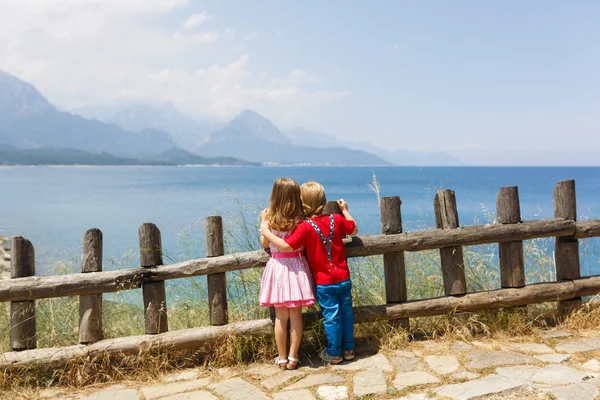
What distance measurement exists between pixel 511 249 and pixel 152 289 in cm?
360

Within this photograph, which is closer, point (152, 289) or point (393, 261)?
point (152, 289)

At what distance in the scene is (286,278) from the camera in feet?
14.0

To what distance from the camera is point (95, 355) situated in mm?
4359

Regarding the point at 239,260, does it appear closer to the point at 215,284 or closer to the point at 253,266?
the point at 253,266

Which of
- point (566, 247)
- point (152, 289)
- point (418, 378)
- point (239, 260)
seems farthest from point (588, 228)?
point (152, 289)

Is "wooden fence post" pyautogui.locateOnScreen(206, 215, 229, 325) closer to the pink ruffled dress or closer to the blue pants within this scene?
the pink ruffled dress

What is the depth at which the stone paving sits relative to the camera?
3.60 meters

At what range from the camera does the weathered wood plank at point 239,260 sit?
4312 millimetres

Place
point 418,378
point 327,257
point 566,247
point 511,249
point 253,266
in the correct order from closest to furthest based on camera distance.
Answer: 1. point 418,378
2. point 327,257
3. point 253,266
4. point 511,249
5. point 566,247

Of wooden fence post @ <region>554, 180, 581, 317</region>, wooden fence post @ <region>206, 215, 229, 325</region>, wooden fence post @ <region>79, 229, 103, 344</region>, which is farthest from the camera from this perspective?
wooden fence post @ <region>554, 180, 581, 317</region>

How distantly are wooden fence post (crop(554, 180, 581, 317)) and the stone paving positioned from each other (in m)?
0.62

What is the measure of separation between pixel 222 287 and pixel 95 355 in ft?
4.09

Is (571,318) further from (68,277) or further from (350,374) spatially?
(68,277)

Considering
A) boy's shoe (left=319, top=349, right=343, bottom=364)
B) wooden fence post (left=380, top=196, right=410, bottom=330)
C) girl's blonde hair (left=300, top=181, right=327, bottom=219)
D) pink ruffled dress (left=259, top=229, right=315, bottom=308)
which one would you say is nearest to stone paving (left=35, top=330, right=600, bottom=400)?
boy's shoe (left=319, top=349, right=343, bottom=364)
